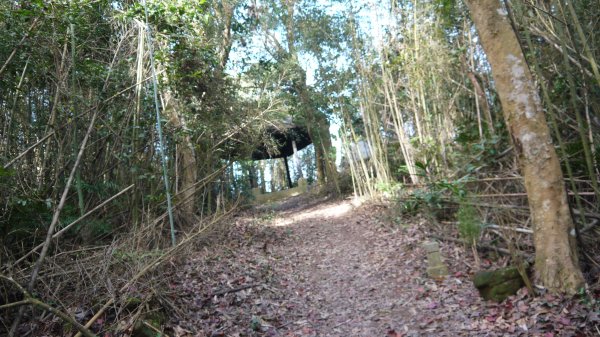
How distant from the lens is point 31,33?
3.54 m

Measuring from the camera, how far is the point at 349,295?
13.5ft

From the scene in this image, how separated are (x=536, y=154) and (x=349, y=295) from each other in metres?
2.15

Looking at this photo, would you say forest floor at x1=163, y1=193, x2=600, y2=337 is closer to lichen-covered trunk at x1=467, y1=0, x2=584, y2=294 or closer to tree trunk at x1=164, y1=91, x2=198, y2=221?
lichen-covered trunk at x1=467, y1=0, x2=584, y2=294

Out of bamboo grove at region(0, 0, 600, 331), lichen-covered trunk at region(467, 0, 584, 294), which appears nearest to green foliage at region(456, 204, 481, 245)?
bamboo grove at region(0, 0, 600, 331)

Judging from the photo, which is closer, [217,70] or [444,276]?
[444,276]

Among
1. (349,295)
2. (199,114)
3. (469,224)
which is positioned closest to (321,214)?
(199,114)

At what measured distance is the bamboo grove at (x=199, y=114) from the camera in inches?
137

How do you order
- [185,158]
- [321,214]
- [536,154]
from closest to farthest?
[536,154]
[185,158]
[321,214]

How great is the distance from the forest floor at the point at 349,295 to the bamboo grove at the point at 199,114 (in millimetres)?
504

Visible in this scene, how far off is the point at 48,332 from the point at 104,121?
2.15 m

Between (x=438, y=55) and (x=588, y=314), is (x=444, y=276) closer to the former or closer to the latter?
(x=588, y=314)

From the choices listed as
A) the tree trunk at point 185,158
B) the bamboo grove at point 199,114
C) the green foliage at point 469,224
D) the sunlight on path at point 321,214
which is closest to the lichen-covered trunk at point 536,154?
the bamboo grove at point 199,114

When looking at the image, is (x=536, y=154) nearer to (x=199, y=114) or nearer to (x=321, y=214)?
(x=199, y=114)

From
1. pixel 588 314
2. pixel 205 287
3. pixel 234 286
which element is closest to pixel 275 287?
pixel 234 286
